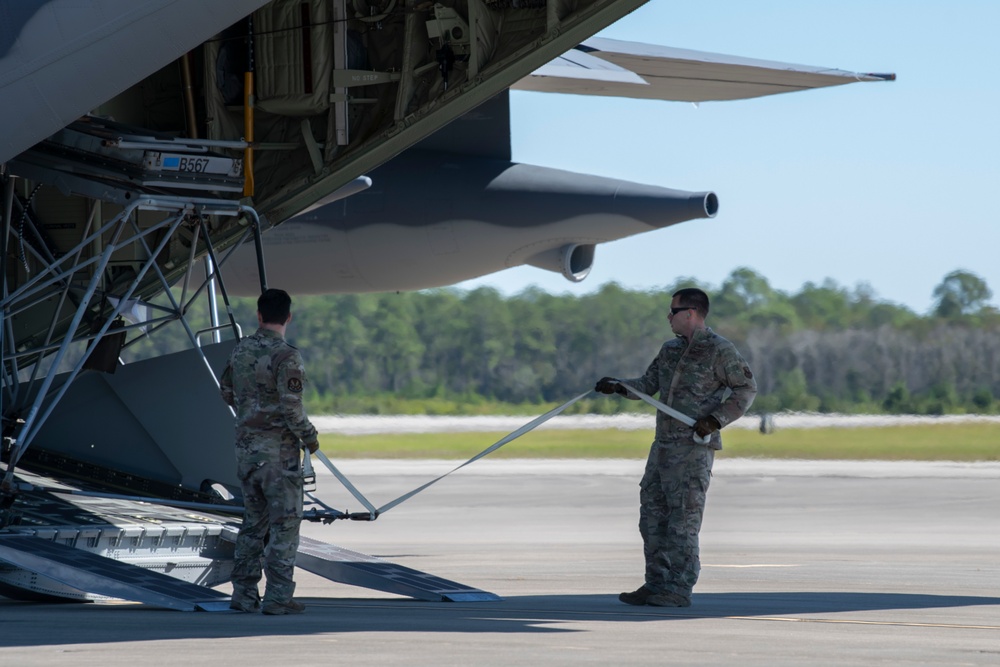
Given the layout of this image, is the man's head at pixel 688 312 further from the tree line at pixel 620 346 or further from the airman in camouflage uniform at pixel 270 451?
the tree line at pixel 620 346

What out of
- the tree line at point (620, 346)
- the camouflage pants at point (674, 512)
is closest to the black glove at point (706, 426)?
the camouflage pants at point (674, 512)

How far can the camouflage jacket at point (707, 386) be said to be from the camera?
328 inches

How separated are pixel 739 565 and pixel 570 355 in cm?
1980

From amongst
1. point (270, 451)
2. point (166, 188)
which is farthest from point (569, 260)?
point (270, 451)

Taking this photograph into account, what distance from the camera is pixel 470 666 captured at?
19.2 ft

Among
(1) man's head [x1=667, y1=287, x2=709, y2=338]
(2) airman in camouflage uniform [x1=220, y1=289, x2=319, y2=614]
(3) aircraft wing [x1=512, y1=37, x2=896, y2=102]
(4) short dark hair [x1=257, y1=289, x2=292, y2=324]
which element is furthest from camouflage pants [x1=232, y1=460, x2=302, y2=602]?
(3) aircraft wing [x1=512, y1=37, x2=896, y2=102]

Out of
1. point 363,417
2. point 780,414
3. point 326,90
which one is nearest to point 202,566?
point 326,90

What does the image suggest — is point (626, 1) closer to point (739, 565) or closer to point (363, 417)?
point (739, 565)

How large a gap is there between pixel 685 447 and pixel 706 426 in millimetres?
207

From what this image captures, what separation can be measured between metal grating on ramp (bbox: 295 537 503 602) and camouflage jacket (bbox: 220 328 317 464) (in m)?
1.19

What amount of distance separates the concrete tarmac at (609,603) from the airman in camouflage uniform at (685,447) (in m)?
0.27

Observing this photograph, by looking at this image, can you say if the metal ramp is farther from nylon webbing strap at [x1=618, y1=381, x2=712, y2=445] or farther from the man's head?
the man's head

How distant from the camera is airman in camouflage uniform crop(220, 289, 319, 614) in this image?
780cm

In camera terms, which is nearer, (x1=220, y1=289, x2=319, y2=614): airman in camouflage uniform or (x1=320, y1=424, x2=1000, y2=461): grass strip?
(x1=220, y1=289, x2=319, y2=614): airman in camouflage uniform
